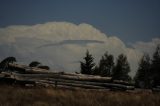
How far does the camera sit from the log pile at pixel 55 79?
2236 centimetres

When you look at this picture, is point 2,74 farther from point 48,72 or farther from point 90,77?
point 90,77

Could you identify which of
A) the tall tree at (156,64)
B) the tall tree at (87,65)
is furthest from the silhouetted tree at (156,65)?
the tall tree at (87,65)

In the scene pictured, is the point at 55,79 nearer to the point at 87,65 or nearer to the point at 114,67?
the point at 87,65

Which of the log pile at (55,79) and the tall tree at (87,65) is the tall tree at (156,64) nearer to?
the tall tree at (87,65)

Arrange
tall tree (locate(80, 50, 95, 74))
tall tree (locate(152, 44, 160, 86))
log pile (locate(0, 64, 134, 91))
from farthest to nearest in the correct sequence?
tall tree (locate(152, 44, 160, 86))
tall tree (locate(80, 50, 95, 74))
log pile (locate(0, 64, 134, 91))

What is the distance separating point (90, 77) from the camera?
23766mm

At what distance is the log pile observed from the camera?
73.4ft

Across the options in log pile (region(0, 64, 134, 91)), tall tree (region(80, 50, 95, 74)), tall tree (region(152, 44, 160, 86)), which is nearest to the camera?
log pile (region(0, 64, 134, 91))

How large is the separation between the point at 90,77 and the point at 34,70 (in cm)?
418

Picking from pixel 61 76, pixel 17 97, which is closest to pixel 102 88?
pixel 61 76

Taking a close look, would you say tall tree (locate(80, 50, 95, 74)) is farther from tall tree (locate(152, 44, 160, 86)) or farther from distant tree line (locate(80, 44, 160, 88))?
tall tree (locate(152, 44, 160, 86))

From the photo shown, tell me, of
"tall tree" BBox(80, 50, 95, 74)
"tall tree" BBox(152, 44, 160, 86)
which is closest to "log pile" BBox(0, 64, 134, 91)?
"tall tree" BBox(80, 50, 95, 74)

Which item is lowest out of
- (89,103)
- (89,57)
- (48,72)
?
(89,103)

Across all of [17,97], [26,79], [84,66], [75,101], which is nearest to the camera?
[75,101]
